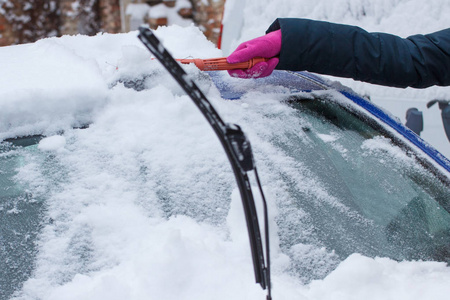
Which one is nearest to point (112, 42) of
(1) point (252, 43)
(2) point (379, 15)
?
(1) point (252, 43)

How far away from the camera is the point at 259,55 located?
1.63 meters

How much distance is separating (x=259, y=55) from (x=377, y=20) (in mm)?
1737

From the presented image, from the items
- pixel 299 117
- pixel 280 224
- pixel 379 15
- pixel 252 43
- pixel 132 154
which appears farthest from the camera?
pixel 379 15

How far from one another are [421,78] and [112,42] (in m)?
1.24

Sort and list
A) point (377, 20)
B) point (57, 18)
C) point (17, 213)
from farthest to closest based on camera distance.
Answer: point (57, 18), point (377, 20), point (17, 213)

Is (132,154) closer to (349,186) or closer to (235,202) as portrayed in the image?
(235,202)

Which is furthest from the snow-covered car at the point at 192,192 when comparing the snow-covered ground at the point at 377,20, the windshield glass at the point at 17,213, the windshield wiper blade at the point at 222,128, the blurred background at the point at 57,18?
the blurred background at the point at 57,18

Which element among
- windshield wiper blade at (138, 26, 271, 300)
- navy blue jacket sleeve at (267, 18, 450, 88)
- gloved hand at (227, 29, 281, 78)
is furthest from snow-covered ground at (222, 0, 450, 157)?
windshield wiper blade at (138, 26, 271, 300)

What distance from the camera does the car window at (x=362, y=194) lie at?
109 centimetres

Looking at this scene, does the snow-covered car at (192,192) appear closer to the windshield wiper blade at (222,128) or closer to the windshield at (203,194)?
the windshield at (203,194)

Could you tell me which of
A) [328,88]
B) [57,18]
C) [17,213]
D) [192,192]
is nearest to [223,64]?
[328,88]

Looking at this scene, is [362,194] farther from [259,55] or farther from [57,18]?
[57,18]

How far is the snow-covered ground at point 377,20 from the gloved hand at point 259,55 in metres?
1.59

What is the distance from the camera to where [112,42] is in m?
1.81
